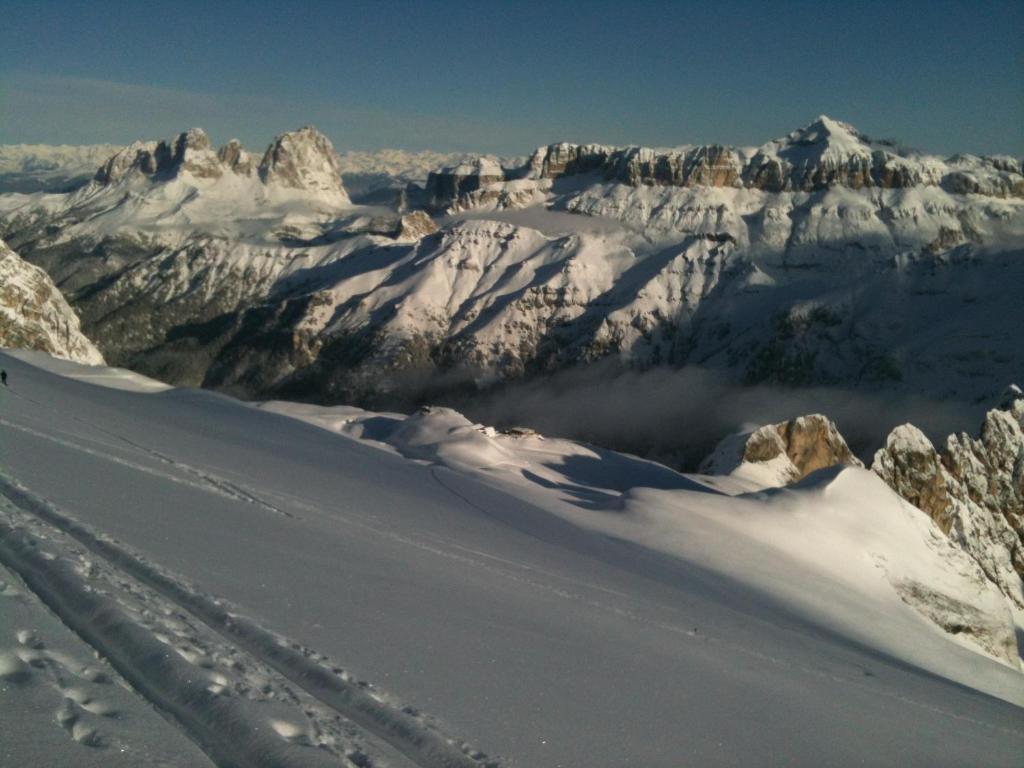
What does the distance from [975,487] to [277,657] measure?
5509 cm

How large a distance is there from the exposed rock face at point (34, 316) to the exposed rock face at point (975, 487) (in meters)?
63.7

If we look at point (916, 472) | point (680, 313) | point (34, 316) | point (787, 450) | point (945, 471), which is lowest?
point (34, 316)

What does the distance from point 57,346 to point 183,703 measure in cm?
7637

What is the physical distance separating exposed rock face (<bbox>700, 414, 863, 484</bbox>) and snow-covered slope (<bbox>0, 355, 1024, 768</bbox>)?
1076 inches

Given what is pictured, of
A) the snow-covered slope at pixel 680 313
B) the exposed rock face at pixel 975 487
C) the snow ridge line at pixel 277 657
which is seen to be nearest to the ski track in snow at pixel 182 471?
the snow ridge line at pixel 277 657

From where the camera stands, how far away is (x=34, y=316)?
2867 inches

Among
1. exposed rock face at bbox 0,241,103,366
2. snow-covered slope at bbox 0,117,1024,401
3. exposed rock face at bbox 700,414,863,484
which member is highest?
snow-covered slope at bbox 0,117,1024,401

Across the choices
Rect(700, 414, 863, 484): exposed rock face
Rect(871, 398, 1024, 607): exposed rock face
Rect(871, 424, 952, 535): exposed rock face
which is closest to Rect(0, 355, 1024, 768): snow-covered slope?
Rect(871, 424, 952, 535): exposed rock face

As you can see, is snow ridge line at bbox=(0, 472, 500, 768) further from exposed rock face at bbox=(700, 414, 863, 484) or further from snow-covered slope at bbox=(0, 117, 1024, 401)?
snow-covered slope at bbox=(0, 117, 1024, 401)

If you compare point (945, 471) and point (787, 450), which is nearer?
point (945, 471)

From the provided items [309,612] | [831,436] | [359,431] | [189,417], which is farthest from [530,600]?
[831,436]

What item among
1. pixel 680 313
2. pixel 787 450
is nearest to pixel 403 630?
pixel 787 450

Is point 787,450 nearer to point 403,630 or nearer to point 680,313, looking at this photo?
point 403,630

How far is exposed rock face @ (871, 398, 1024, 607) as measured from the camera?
4406 cm
